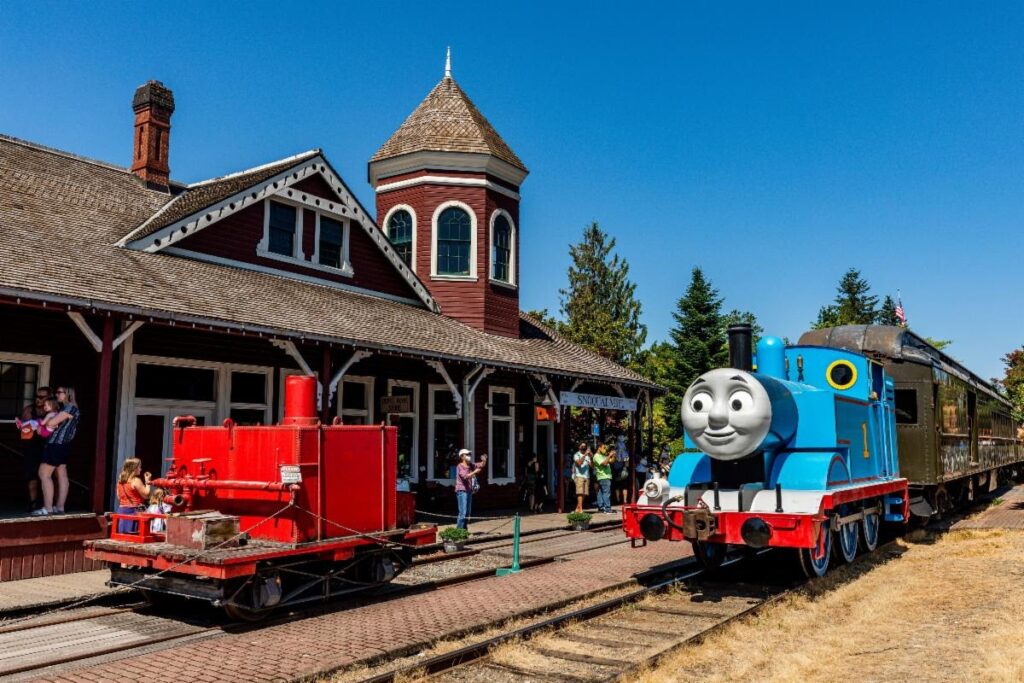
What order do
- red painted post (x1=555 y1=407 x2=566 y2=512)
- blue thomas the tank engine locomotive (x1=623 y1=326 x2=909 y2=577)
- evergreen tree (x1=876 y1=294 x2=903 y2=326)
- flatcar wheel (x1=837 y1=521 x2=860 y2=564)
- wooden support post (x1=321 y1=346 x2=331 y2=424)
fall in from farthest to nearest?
evergreen tree (x1=876 y1=294 x2=903 y2=326) → red painted post (x1=555 y1=407 x2=566 y2=512) → wooden support post (x1=321 y1=346 x2=331 y2=424) → flatcar wheel (x1=837 y1=521 x2=860 y2=564) → blue thomas the tank engine locomotive (x1=623 y1=326 x2=909 y2=577)

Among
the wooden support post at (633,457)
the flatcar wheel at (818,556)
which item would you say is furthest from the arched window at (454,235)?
the flatcar wheel at (818,556)

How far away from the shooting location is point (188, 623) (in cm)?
813

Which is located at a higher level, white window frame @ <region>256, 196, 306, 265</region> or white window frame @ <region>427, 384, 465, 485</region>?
white window frame @ <region>256, 196, 306, 265</region>

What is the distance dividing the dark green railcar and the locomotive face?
18.9 feet

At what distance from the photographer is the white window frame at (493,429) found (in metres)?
19.8

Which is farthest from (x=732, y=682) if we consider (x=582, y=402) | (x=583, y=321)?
(x=583, y=321)

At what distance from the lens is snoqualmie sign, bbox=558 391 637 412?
1862 cm

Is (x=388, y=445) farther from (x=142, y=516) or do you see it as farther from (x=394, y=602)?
(x=142, y=516)

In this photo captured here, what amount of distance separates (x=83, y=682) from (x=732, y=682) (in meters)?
4.72

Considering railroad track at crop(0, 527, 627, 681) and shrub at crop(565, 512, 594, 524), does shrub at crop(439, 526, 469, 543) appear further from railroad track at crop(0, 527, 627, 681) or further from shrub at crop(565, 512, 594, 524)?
shrub at crop(565, 512, 594, 524)

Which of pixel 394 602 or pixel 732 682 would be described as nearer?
pixel 732 682

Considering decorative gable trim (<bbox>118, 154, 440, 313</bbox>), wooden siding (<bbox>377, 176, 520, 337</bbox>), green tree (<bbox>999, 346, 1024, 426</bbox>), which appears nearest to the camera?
decorative gable trim (<bbox>118, 154, 440, 313</bbox>)

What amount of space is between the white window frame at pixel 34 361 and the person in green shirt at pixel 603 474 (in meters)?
11.4

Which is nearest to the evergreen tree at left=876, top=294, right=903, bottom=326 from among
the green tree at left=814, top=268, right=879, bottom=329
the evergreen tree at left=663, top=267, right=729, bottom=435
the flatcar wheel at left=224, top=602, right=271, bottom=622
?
the green tree at left=814, top=268, right=879, bottom=329
